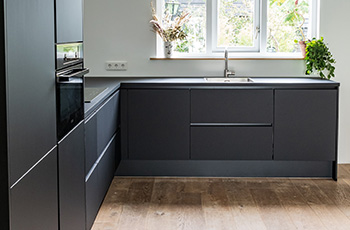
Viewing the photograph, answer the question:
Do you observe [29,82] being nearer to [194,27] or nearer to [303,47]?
[194,27]

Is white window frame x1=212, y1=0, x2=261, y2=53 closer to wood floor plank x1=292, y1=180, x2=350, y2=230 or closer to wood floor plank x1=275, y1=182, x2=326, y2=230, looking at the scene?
wood floor plank x1=292, y1=180, x2=350, y2=230

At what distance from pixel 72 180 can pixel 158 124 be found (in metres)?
2.18

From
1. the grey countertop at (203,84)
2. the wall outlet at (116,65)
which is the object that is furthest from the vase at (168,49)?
the grey countertop at (203,84)

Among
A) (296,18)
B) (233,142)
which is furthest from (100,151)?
(296,18)

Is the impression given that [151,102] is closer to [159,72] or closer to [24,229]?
[159,72]

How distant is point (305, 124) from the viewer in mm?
4586

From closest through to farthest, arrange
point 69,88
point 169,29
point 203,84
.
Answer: point 69,88 → point 203,84 → point 169,29

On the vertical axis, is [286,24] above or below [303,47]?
above

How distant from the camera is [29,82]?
5.69ft

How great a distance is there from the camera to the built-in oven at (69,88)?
7.15 feet

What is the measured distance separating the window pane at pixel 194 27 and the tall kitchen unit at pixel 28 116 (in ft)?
10.7

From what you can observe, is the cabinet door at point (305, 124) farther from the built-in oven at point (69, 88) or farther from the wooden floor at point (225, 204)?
the built-in oven at point (69, 88)

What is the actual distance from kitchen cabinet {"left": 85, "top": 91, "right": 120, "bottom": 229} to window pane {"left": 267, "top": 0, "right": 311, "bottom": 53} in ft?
5.47

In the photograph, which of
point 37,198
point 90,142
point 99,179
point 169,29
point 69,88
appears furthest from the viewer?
point 169,29
